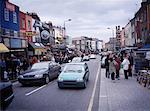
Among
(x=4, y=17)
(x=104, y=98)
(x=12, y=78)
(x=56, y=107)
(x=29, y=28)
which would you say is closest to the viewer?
(x=56, y=107)

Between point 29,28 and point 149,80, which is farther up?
point 29,28

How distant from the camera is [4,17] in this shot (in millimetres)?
34500

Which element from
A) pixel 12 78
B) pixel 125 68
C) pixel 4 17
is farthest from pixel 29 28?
pixel 125 68

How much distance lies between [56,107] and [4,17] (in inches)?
A: 954

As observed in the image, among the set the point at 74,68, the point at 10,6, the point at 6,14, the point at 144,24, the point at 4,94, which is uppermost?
the point at 10,6

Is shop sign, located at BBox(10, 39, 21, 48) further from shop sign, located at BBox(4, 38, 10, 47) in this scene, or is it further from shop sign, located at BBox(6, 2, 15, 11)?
shop sign, located at BBox(6, 2, 15, 11)

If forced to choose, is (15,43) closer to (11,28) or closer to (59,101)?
(11,28)

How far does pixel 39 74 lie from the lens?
65.7 feet

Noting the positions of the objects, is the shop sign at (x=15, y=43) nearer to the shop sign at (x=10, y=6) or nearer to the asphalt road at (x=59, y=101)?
the shop sign at (x=10, y=6)

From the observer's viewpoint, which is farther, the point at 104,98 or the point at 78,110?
the point at 104,98

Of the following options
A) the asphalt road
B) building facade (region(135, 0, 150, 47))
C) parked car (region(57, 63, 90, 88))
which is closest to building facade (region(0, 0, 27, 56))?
building facade (region(135, 0, 150, 47))

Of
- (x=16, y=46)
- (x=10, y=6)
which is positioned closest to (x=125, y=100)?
(x=16, y=46)

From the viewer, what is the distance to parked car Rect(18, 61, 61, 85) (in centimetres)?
1964

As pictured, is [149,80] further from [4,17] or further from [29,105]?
[4,17]
